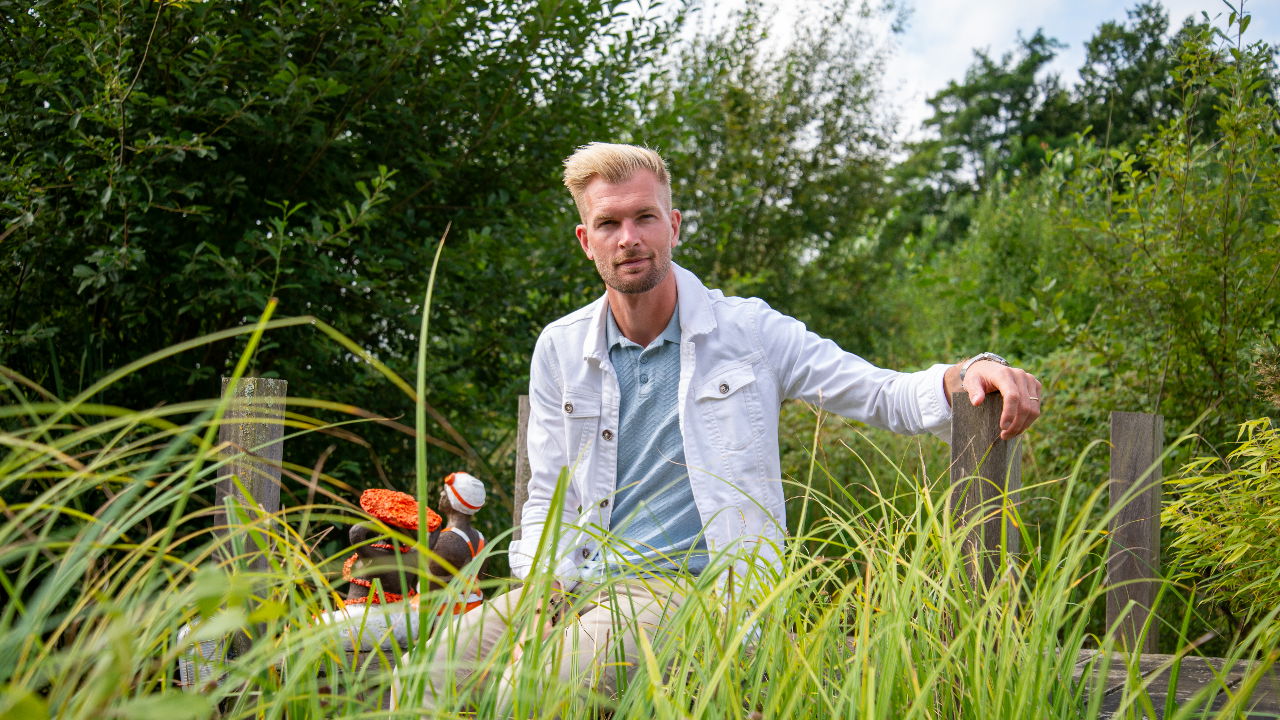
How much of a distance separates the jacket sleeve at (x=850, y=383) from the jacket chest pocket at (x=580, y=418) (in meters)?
0.49

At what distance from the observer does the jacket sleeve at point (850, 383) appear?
7.51 ft

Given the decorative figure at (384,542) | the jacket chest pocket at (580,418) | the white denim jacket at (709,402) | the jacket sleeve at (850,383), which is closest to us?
the jacket sleeve at (850,383)

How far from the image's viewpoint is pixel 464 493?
106 inches

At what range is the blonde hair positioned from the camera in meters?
2.73

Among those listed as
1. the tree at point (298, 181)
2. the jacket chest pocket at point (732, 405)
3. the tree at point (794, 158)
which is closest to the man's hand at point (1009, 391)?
the jacket chest pocket at point (732, 405)

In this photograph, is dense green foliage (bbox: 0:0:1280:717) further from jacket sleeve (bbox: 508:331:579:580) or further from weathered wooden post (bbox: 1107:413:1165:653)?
jacket sleeve (bbox: 508:331:579:580)

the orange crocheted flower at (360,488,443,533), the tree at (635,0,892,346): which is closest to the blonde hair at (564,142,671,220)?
the orange crocheted flower at (360,488,443,533)

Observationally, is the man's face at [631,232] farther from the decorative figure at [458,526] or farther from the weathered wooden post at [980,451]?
the weathered wooden post at [980,451]

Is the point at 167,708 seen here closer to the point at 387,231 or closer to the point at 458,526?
the point at 458,526

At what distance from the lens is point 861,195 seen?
9.30 meters

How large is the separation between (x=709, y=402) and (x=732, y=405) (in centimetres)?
6

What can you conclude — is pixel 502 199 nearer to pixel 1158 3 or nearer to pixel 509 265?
pixel 509 265

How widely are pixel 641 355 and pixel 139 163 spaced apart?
6.56 feet

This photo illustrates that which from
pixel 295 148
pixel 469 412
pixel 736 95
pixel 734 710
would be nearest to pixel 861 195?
pixel 736 95
